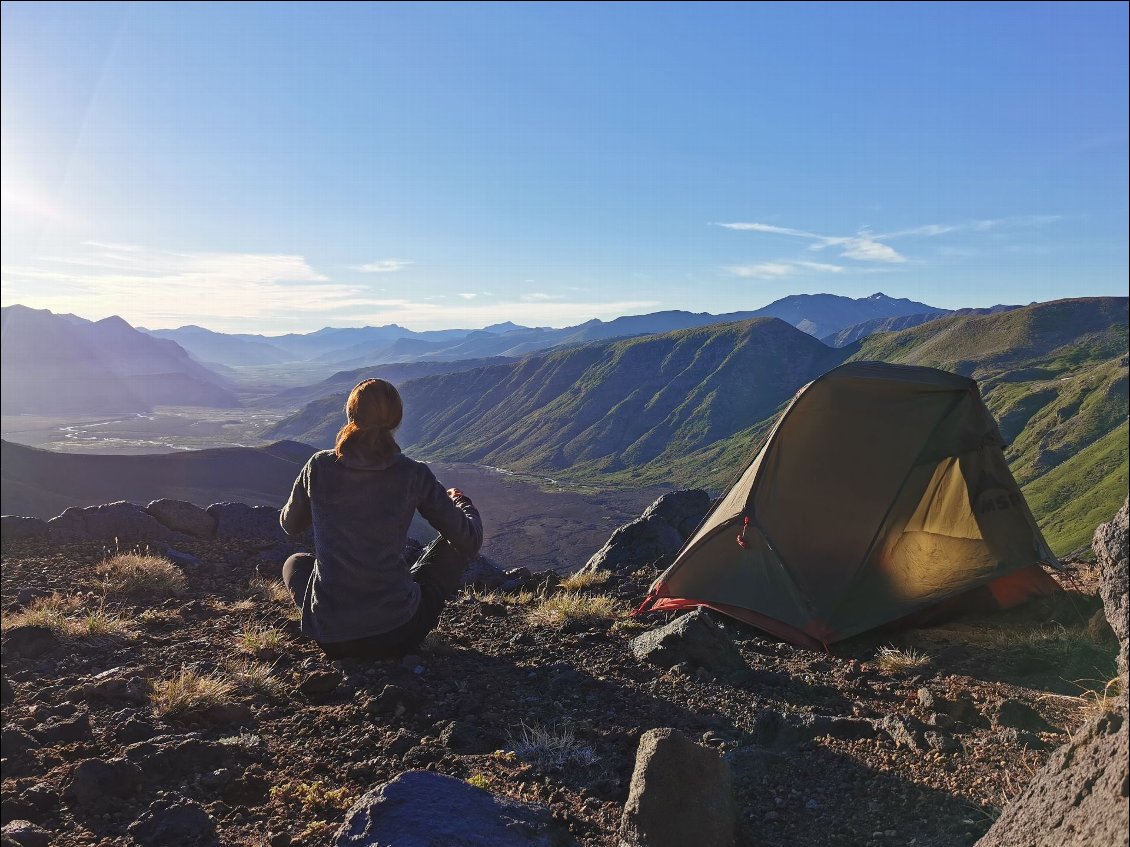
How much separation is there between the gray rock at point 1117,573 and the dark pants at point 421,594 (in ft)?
13.3

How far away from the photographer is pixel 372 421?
15.2 feet

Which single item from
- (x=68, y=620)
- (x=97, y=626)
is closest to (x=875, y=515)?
(x=97, y=626)

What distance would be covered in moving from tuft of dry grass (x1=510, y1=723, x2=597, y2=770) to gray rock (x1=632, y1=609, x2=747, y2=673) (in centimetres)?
181

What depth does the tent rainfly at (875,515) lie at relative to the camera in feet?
23.5

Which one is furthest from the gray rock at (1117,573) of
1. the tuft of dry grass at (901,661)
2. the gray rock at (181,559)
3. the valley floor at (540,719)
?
the gray rock at (181,559)

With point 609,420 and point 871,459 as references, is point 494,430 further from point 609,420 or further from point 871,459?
point 871,459

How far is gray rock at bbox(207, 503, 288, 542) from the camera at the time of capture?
10.9 metres

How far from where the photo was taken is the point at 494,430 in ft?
640

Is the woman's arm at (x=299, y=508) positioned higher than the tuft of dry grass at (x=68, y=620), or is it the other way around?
the woman's arm at (x=299, y=508)

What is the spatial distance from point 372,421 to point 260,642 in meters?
2.49

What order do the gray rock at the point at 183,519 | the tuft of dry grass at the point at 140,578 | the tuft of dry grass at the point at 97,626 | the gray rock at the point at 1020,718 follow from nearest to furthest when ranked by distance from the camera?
1. the gray rock at the point at 1020,718
2. the tuft of dry grass at the point at 97,626
3. the tuft of dry grass at the point at 140,578
4. the gray rock at the point at 183,519

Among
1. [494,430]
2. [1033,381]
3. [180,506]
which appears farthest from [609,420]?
[180,506]

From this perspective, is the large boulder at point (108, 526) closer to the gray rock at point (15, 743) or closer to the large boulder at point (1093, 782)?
the gray rock at point (15, 743)

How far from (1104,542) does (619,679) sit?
3.72 metres
